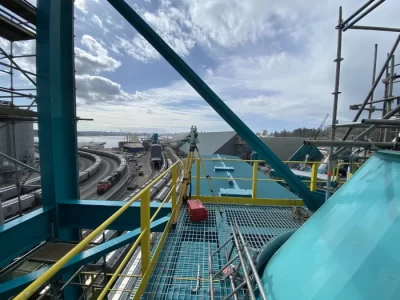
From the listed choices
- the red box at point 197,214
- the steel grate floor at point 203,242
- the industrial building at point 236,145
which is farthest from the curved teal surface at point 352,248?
the industrial building at point 236,145

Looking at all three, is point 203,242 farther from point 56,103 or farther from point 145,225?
point 56,103

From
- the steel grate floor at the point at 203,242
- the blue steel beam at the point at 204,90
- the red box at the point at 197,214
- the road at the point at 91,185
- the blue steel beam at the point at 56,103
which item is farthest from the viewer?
the road at the point at 91,185

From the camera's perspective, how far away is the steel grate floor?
2.30 m

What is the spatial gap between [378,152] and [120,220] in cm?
371

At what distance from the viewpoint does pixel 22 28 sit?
441cm

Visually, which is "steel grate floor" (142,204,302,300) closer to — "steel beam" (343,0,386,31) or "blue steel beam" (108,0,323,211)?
"blue steel beam" (108,0,323,211)

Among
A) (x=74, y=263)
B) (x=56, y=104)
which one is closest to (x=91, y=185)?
(x=56, y=104)

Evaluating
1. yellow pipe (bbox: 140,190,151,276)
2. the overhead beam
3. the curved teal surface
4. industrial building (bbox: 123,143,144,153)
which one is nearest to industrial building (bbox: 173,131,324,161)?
the overhead beam

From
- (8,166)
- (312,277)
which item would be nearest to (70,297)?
(312,277)

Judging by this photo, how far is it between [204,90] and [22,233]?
3320 millimetres

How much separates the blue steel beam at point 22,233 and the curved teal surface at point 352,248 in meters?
3.02

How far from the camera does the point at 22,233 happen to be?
260cm

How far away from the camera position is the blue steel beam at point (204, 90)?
10.5 ft

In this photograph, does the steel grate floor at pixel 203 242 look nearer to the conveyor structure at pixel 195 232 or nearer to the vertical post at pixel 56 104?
the conveyor structure at pixel 195 232
